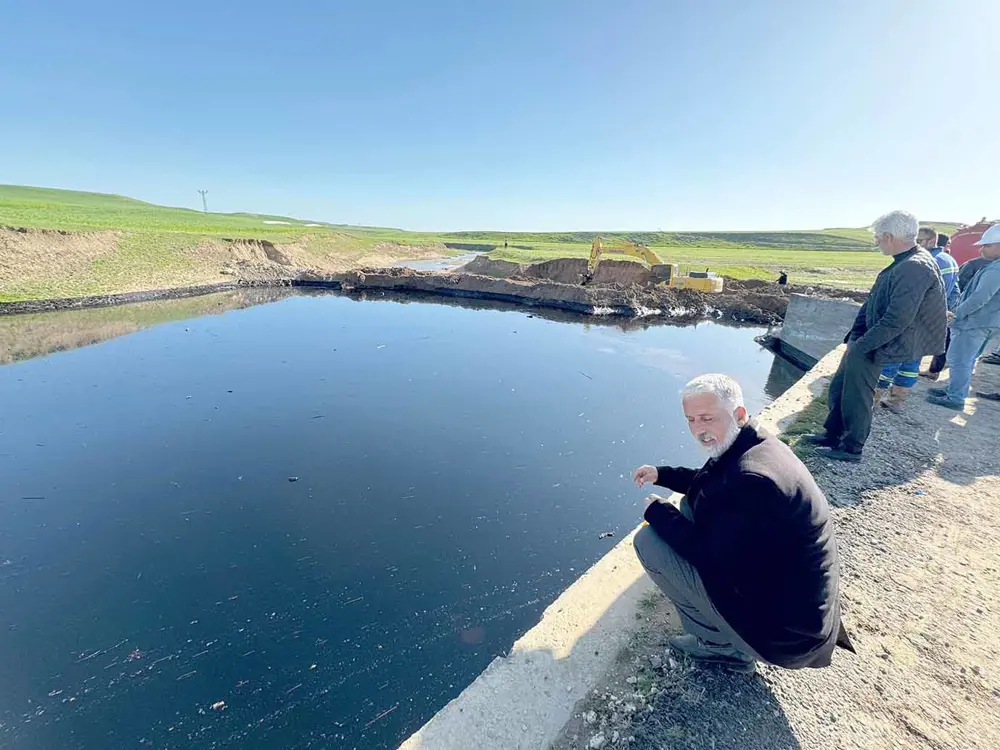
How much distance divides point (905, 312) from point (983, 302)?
2.25 m

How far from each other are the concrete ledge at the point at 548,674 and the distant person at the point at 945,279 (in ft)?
14.9

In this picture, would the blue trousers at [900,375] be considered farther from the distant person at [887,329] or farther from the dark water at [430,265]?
the dark water at [430,265]

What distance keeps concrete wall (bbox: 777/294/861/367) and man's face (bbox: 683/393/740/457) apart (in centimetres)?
1257

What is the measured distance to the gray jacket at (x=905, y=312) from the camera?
3406mm

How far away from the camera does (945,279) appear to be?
539 centimetres

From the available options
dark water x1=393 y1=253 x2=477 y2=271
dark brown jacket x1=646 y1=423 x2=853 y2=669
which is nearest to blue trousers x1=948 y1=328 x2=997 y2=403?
dark brown jacket x1=646 y1=423 x2=853 y2=669

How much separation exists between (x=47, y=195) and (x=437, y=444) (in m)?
101

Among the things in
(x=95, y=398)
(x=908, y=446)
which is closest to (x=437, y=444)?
(x=908, y=446)

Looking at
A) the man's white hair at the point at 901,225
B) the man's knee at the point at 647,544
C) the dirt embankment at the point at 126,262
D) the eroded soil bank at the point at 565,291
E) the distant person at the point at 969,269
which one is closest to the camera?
the man's knee at the point at 647,544

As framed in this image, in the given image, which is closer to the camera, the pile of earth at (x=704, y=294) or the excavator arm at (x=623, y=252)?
the pile of earth at (x=704, y=294)

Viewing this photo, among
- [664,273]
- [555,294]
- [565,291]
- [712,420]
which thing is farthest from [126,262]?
[712,420]

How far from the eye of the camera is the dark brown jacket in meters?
1.54

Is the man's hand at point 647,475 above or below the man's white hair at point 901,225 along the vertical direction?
below

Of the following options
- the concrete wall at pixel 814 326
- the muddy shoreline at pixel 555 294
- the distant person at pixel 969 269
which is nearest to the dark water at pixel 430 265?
the muddy shoreline at pixel 555 294
